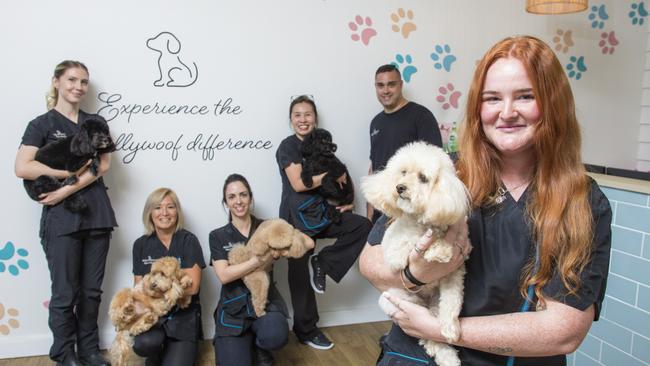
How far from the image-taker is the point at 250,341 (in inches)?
102

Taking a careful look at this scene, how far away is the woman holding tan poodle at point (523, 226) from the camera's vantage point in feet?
3.22

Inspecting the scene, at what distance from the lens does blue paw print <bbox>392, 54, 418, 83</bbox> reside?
322 centimetres

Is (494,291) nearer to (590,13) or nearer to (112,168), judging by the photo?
(112,168)

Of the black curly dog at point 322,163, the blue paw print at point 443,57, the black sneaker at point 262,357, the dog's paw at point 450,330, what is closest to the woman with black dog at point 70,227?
the black sneaker at point 262,357

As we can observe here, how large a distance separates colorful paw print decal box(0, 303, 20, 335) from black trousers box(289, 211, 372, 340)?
1688mm

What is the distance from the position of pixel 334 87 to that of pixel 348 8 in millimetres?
527

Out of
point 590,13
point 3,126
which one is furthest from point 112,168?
point 590,13

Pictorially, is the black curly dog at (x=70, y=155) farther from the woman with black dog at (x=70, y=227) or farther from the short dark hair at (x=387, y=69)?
the short dark hair at (x=387, y=69)

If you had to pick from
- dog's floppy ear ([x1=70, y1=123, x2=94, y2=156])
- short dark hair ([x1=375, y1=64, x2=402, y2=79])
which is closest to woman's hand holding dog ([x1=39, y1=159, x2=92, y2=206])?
dog's floppy ear ([x1=70, y1=123, x2=94, y2=156])

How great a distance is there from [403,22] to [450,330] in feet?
8.49

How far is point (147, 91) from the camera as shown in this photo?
9.21 ft

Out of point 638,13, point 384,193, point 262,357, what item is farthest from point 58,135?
point 638,13

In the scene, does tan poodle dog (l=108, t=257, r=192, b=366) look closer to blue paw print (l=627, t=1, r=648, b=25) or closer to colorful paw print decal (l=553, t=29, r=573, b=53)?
colorful paw print decal (l=553, t=29, r=573, b=53)

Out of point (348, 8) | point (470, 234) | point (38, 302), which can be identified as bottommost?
point (38, 302)
